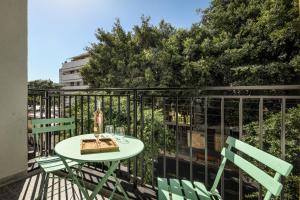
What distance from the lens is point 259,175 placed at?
128 centimetres

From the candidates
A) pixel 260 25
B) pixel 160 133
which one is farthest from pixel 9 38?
pixel 260 25

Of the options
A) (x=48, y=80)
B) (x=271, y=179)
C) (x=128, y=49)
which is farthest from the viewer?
(x=48, y=80)

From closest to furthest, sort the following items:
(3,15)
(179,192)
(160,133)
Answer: (179,192) < (3,15) < (160,133)

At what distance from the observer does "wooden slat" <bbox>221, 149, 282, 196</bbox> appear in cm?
110

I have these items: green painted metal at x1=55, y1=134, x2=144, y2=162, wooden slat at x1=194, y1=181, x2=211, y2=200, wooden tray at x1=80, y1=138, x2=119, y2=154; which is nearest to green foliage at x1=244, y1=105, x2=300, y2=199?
wooden slat at x1=194, y1=181, x2=211, y2=200

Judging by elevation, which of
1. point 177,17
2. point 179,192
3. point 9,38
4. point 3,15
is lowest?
point 179,192

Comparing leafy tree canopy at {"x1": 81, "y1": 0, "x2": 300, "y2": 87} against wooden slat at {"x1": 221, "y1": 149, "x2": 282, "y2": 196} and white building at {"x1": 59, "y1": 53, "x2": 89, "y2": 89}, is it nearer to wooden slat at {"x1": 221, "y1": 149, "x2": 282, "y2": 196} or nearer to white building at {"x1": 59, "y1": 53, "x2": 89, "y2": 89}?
wooden slat at {"x1": 221, "y1": 149, "x2": 282, "y2": 196}

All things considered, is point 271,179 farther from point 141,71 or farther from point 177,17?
point 177,17

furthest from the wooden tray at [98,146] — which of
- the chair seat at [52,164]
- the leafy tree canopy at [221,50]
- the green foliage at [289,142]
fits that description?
the leafy tree canopy at [221,50]

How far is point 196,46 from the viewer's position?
10.2 m

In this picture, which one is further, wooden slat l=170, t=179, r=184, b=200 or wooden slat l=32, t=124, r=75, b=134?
wooden slat l=32, t=124, r=75, b=134

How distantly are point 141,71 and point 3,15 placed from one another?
9.92 meters

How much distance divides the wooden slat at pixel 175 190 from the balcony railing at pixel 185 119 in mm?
569

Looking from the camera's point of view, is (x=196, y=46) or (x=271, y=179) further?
(x=196, y=46)
